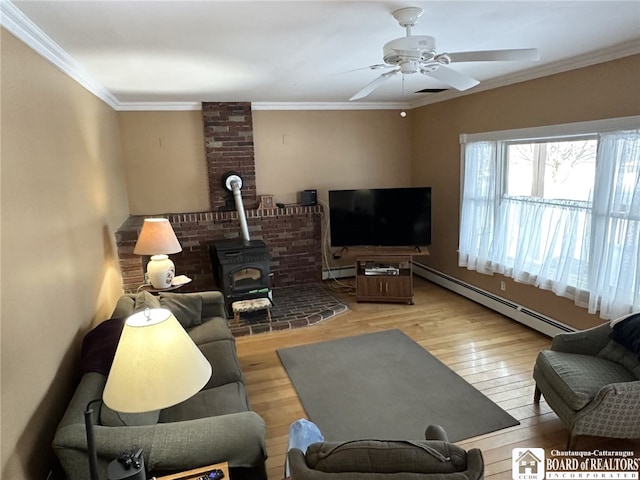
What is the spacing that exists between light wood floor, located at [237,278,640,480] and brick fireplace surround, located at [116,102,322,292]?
43.2 inches

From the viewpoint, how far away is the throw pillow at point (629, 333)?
2.53 meters

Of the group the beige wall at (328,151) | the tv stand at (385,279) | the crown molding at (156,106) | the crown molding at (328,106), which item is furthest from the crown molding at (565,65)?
the crown molding at (156,106)

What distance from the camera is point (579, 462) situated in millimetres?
2398

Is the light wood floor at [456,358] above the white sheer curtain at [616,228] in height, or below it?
below

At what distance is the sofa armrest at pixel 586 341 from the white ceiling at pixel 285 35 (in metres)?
2.01

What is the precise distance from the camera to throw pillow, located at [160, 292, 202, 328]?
333 cm

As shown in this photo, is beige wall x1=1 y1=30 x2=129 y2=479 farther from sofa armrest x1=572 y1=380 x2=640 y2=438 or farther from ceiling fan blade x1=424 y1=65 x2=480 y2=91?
sofa armrest x1=572 y1=380 x2=640 y2=438

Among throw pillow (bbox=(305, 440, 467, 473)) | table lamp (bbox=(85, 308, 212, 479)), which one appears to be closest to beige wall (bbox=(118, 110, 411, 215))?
table lamp (bbox=(85, 308, 212, 479))

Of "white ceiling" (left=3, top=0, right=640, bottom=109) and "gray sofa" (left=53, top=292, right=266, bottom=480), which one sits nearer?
"gray sofa" (left=53, top=292, right=266, bottom=480)

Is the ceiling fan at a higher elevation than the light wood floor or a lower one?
higher

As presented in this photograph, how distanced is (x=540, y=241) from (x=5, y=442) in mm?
4198

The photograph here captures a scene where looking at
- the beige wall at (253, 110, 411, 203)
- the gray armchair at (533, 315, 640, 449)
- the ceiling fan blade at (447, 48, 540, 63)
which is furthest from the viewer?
the beige wall at (253, 110, 411, 203)

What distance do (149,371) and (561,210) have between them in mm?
3733

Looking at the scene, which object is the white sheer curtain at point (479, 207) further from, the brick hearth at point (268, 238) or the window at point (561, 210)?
the brick hearth at point (268, 238)
